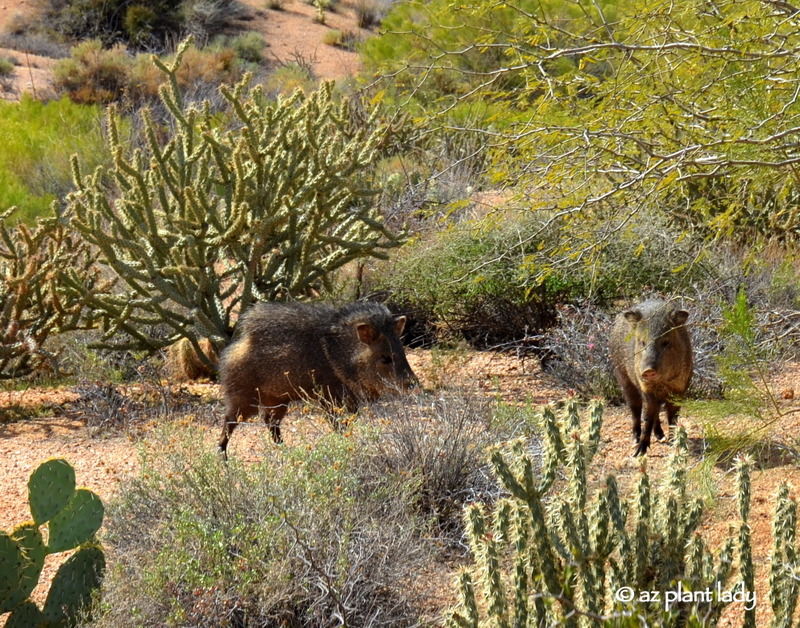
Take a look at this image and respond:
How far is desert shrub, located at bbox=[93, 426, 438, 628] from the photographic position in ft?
12.7

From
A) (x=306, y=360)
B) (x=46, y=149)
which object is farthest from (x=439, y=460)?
(x=46, y=149)

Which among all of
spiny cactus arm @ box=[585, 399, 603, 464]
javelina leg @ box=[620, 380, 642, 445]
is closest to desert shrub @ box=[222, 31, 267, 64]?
javelina leg @ box=[620, 380, 642, 445]

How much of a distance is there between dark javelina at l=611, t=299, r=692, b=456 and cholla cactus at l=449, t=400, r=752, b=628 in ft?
9.56

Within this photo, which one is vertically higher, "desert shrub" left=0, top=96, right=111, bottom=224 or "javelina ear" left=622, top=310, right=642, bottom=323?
"javelina ear" left=622, top=310, right=642, bottom=323

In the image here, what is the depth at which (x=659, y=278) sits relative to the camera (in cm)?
809

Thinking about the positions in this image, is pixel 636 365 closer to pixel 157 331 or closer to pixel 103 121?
pixel 157 331

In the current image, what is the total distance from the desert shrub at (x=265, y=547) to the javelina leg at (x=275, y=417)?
153 centimetres

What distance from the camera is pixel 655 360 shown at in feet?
20.3

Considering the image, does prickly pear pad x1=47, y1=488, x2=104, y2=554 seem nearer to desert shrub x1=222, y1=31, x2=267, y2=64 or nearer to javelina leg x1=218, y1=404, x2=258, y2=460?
javelina leg x1=218, y1=404, x2=258, y2=460

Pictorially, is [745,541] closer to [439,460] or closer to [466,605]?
[466,605]

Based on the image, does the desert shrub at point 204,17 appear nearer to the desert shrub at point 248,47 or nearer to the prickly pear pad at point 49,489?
the desert shrub at point 248,47

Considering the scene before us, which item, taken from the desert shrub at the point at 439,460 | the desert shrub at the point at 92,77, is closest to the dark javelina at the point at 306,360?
the desert shrub at the point at 439,460

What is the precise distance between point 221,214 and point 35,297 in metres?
1.50

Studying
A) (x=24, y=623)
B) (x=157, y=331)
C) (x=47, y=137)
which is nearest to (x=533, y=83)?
(x=24, y=623)
